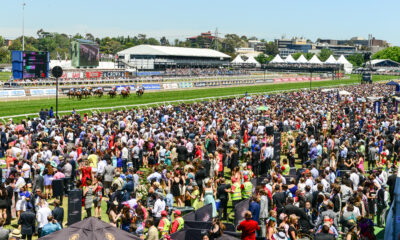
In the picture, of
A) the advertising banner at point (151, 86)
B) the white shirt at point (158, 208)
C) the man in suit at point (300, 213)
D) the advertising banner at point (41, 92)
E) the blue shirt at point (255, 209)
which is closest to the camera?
the man in suit at point (300, 213)

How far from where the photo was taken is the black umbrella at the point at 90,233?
759 cm

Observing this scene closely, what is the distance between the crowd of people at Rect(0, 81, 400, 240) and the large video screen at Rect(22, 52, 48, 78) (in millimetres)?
24509

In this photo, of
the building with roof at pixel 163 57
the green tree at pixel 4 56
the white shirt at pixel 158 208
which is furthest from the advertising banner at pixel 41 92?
the green tree at pixel 4 56

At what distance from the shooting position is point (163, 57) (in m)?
126

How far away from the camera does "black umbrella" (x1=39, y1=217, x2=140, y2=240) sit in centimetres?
759

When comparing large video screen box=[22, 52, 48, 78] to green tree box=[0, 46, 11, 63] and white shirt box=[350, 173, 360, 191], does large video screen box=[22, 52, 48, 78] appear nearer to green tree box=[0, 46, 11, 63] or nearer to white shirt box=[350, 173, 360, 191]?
white shirt box=[350, 173, 360, 191]

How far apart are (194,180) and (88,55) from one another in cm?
5831

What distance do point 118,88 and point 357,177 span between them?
1468 inches

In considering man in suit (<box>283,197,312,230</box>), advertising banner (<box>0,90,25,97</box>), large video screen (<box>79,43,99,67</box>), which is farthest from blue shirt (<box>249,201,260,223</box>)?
large video screen (<box>79,43,99,67</box>)

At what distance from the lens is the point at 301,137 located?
2028 centimetres

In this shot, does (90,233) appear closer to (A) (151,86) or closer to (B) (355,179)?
(B) (355,179)

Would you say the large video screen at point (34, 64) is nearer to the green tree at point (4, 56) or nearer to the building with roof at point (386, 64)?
the green tree at point (4, 56)

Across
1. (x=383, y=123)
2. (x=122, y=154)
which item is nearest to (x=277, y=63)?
(x=383, y=123)

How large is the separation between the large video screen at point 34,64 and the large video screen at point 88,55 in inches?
791
